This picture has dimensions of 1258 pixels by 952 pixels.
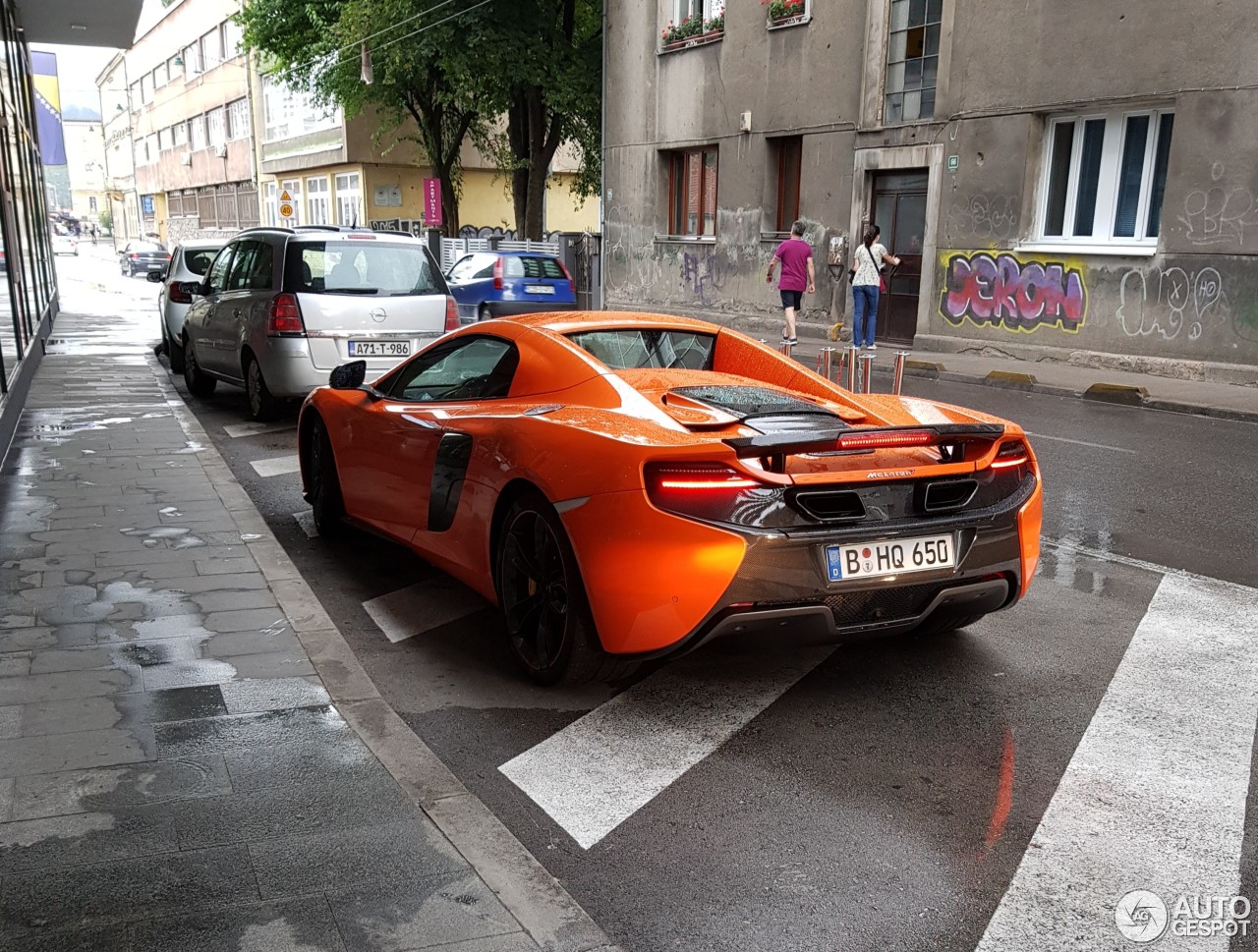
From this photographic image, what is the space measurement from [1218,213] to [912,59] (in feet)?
20.3

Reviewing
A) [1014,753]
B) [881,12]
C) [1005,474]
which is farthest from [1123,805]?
[881,12]

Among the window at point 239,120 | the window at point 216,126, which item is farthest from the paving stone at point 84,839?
the window at point 216,126

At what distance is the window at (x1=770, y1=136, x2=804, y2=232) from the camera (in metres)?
21.3

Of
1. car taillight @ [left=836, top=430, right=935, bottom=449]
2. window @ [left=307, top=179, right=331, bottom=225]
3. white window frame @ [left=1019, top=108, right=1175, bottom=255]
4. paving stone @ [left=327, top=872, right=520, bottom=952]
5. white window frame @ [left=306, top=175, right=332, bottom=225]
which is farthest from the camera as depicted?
window @ [left=307, top=179, right=331, bottom=225]

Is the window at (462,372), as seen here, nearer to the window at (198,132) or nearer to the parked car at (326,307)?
the parked car at (326,307)

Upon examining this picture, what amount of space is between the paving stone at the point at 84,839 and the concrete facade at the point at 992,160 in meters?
14.3

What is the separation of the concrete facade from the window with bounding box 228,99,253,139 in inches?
1419

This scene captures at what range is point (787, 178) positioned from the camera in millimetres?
21609

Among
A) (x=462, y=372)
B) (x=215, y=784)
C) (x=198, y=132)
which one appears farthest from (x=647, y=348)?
(x=198, y=132)

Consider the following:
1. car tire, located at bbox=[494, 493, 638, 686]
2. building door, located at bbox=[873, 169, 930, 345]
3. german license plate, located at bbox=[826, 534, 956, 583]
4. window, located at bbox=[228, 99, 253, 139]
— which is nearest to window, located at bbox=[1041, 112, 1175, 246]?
building door, located at bbox=[873, 169, 930, 345]

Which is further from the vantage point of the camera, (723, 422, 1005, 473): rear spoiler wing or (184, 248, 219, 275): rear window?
(184, 248, 219, 275): rear window

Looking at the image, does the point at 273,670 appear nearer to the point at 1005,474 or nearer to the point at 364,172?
the point at 1005,474

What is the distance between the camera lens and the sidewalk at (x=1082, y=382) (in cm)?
1230

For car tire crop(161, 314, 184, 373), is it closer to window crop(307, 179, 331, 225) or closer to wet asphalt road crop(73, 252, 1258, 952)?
wet asphalt road crop(73, 252, 1258, 952)
